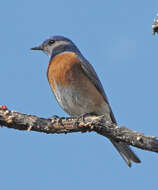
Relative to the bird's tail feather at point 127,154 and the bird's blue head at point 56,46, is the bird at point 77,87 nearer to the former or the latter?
the bird's tail feather at point 127,154

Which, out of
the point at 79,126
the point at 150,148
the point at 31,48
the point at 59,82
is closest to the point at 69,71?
the point at 59,82

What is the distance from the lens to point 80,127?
615 cm

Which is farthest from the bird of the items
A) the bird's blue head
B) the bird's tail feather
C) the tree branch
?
the tree branch

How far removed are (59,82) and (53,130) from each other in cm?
267

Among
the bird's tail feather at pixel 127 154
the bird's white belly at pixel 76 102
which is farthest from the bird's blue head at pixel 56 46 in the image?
the bird's tail feather at pixel 127 154

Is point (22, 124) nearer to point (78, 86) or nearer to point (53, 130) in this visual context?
point (53, 130)

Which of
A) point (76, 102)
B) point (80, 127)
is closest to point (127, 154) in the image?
point (76, 102)

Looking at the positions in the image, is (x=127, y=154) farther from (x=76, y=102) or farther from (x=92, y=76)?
(x=92, y=76)

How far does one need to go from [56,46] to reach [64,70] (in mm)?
1530

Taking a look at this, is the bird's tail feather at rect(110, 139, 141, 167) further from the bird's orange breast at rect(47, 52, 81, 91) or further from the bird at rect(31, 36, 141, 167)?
the bird's orange breast at rect(47, 52, 81, 91)

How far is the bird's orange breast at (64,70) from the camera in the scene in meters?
8.69

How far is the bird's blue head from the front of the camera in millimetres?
9980

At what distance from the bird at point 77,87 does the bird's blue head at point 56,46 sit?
612 millimetres

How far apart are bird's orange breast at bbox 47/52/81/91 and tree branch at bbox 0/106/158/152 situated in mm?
2539
